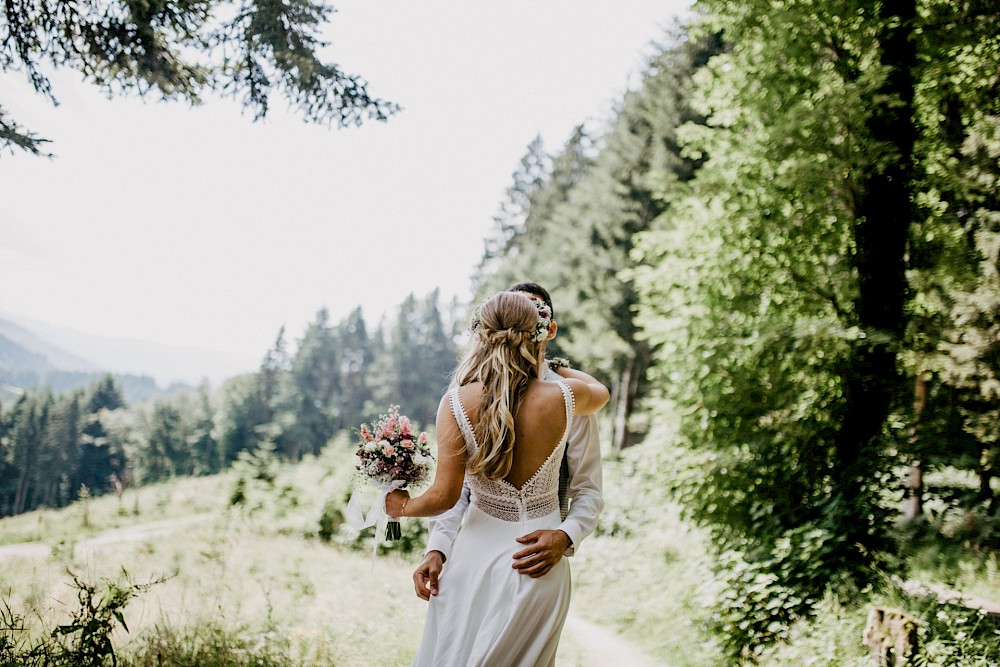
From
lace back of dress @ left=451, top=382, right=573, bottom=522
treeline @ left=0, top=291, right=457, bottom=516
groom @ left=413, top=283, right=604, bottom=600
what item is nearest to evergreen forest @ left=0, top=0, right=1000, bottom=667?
groom @ left=413, top=283, right=604, bottom=600

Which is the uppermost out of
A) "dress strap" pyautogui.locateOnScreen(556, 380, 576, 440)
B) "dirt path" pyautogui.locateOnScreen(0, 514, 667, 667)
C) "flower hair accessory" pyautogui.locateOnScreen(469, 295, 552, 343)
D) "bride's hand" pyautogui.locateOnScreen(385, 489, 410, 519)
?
"flower hair accessory" pyautogui.locateOnScreen(469, 295, 552, 343)

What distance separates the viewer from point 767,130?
6.34m

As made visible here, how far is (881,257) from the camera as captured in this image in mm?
5691

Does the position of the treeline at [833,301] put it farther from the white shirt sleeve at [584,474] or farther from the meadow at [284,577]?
the white shirt sleeve at [584,474]

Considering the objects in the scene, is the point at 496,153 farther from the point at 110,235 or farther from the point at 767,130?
the point at 767,130

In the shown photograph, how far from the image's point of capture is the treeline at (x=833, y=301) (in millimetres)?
5027

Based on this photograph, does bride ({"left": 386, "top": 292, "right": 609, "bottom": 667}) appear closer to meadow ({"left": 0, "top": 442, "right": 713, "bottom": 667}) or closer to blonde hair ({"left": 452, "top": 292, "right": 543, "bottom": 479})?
blonde hair ({"left": 452, "top": 292, "right": 543, "bottom": 479})

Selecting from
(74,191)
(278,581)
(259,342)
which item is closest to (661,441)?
(278,581)

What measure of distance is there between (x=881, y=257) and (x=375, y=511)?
18.1 ft

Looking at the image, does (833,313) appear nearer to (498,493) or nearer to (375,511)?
(498,493)

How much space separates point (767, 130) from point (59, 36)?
6797 mm

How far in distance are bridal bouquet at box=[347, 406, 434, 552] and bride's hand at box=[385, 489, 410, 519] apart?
0.02 meters

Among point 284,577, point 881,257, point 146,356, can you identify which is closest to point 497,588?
point 881,257

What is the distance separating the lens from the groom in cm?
235
